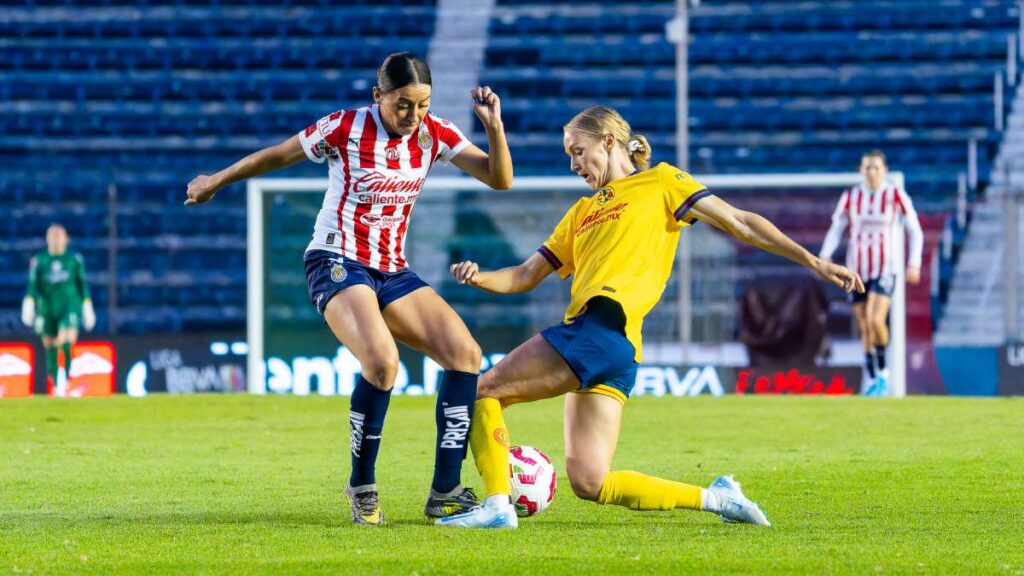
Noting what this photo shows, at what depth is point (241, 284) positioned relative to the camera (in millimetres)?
21625

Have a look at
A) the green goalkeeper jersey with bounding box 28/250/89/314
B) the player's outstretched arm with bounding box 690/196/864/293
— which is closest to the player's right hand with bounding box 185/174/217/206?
the player's outstretched arm with bounding box 690/196/864/293

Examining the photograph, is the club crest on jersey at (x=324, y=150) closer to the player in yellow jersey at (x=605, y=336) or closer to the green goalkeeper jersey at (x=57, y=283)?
the player in yellow jersey at (x=605, y=336)

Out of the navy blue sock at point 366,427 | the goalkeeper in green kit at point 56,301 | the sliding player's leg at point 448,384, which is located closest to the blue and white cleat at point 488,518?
the sliding player's leg at point 448,384

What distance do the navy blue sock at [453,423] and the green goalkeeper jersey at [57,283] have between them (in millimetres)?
11472

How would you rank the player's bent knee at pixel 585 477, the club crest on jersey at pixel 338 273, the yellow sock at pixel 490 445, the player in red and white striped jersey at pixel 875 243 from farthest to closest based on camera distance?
the player in red and white striped jersey at pixel 875 243, the club crest on jersey at pixel 338 273, the yellow sock at pixel 490 445, the player's bent knee at pixel 585 477

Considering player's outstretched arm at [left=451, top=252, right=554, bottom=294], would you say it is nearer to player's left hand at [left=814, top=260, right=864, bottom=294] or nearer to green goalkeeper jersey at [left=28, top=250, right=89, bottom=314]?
player's left hand at [left=814, top=260, right=864, bottom=294]

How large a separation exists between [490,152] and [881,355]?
9015 millimetres

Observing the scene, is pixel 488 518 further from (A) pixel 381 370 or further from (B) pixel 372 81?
(B) pixel 372 81

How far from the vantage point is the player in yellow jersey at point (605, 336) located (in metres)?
5.86

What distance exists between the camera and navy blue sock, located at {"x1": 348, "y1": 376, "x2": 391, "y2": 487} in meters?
6.11

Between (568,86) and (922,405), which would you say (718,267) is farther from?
(568,86)

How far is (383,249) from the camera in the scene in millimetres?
6371

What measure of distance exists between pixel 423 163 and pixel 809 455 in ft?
11.8

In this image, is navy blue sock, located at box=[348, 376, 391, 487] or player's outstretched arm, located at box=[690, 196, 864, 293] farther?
navy blue sock, located at box=[348, 376, 391, 487]
